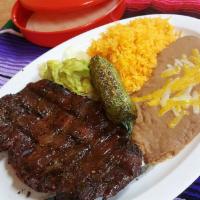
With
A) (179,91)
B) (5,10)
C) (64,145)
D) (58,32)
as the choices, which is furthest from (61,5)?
(64,145)

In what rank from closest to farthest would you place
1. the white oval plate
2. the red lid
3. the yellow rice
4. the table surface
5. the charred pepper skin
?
the white oval plate < the charred pepper skin < the yellow rice < the red lid < the table surface

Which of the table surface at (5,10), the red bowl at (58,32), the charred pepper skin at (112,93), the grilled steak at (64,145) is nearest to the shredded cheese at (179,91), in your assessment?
the charred pepper skin at (112,93)

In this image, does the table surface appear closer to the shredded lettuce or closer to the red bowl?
the red bowl

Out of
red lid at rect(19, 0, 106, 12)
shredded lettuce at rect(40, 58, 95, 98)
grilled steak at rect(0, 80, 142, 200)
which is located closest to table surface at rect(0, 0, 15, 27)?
red lid at rect(19, 0, 106, 12)

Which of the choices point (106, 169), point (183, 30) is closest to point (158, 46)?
point (183, 30)

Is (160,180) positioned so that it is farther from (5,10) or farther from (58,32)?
(5,10)

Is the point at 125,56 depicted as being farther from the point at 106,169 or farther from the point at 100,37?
the point at 106,169

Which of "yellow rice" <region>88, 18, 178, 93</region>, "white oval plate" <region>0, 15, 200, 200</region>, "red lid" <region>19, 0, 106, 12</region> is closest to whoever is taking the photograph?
"white oval plate" <region>0, 15, 200, 200</region>
